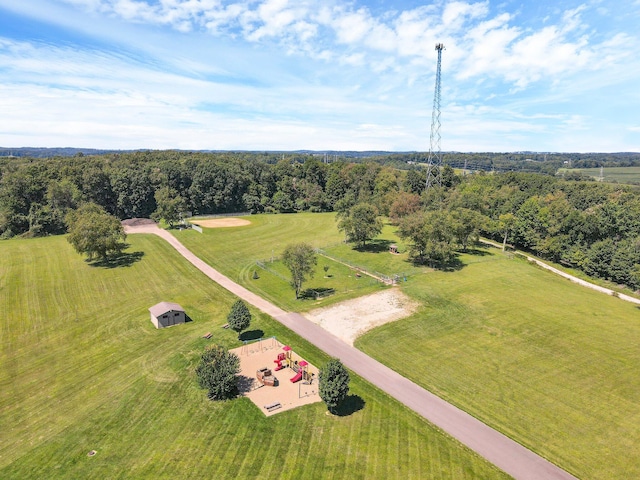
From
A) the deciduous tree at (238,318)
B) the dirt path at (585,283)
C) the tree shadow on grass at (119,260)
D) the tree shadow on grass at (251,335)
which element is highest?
the deciduous tree at (238,318)

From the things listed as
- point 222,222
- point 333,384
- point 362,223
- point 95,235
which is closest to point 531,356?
point 333,384

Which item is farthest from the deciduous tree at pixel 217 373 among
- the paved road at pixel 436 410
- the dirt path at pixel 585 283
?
the dirt path at pixel 585 283

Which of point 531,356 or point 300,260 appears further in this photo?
point 300,260

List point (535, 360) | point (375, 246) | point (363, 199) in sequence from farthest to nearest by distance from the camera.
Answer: point (363, 199), point (375, 246), point (535, 360)

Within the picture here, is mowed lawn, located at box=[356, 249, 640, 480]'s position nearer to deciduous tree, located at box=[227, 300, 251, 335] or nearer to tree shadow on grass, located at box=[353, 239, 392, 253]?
deciduous tree, located at box=[227, 300, 251, 335]

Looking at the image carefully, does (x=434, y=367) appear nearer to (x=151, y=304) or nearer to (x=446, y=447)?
(x=446, y=447)

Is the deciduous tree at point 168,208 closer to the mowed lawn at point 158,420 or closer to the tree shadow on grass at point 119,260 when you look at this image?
the tree shadow on grass at point 119,260

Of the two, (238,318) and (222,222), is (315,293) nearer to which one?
(238,318)

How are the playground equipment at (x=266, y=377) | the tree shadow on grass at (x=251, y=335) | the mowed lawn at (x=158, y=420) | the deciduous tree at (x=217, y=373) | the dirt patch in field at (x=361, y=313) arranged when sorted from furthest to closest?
1. the dirt patch in field at (x=361, y=313)
2. the tree shadow on grass at (x=251, y=335)
3. the playground equipment at (x=266, y=377)
4. the deciduous tree at (x=217, y=373)
5. the mowed lawn at (x=158, y=420)

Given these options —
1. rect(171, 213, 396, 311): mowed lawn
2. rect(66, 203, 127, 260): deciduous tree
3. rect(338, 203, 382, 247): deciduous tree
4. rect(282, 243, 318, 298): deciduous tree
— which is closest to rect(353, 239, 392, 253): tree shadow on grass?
rect(171, 213, 396, 311): mowed lawn
